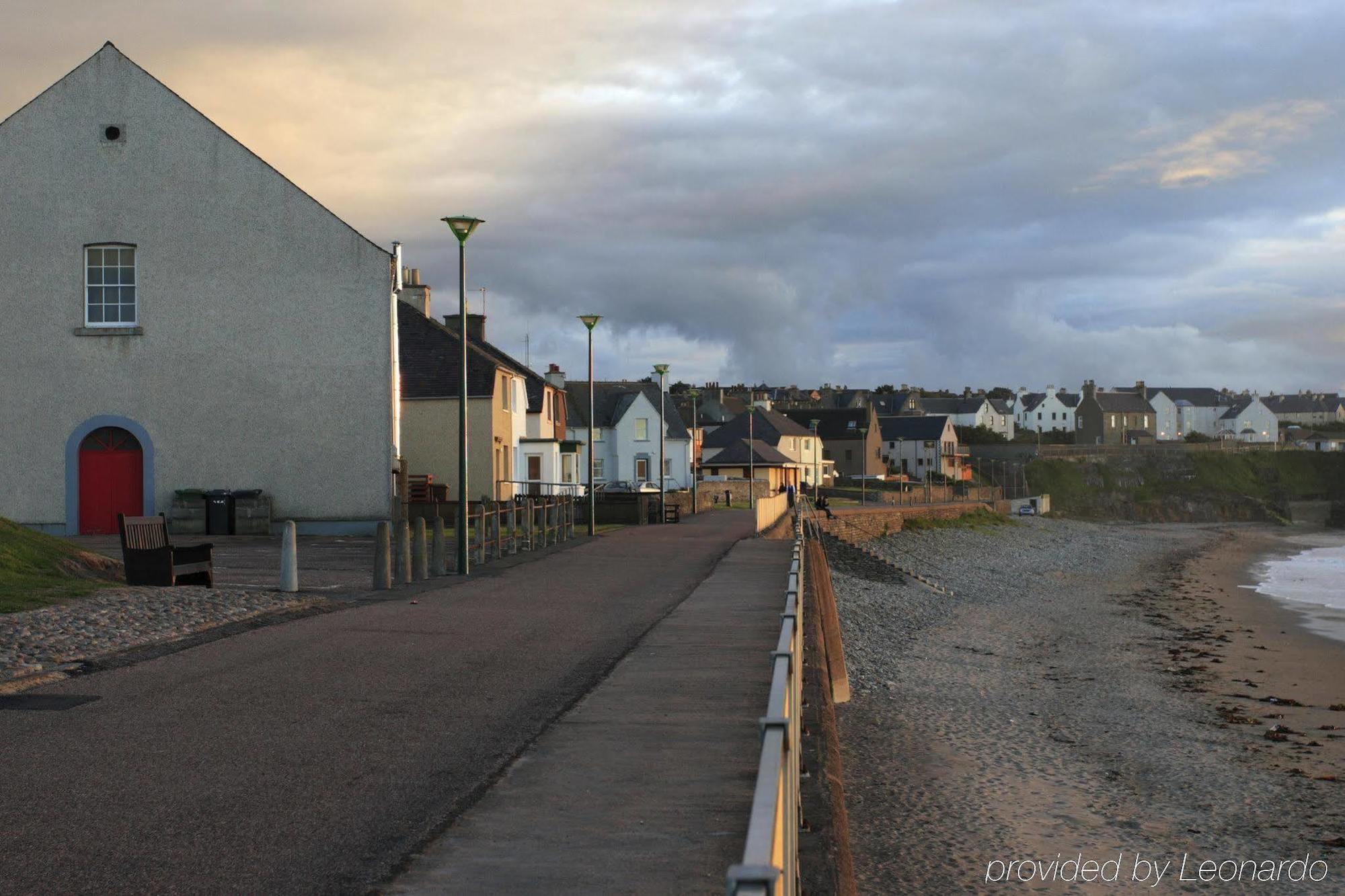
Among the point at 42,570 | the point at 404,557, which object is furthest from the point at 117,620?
the point at 404,557

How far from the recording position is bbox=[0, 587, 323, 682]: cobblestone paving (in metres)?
11.5

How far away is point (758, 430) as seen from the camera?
102625 mm

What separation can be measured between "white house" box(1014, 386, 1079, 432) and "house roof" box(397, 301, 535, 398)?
15030cm

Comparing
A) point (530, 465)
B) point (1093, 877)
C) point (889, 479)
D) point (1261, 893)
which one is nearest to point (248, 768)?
point (1093, 877)

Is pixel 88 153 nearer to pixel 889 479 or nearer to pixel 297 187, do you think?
pixel 297 187

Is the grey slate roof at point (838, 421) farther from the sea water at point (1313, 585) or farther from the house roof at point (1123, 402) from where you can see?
the house roof at point (1123, 402)

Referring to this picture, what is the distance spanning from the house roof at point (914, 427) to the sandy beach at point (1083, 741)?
9317cm

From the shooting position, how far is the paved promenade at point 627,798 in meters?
5.64

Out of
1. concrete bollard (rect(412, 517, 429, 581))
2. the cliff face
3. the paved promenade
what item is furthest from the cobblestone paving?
the cliff face

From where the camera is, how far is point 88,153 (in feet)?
99.3

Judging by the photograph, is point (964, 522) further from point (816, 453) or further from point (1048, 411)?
point (1048, 411)

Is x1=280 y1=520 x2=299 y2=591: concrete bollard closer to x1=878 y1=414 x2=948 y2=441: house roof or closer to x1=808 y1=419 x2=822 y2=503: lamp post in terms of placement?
x1=808 y1=419 x2=822 y2=503: lamp post

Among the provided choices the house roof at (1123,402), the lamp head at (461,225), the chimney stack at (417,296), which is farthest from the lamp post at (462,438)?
the house roof at (1123,402)

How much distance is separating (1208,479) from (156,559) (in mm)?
131213
